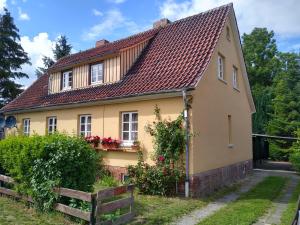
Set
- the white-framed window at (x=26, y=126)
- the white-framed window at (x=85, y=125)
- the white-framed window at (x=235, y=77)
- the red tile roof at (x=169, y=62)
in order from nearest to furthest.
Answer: the red tile roof at (x=169, y=62) < the white-framed window at (x=85, y=125) < the white-framed window at (x=235, y=77) < the white-framed window at (x=26, y=126)

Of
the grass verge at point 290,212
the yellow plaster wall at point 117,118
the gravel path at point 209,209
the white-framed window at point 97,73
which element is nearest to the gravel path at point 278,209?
the grass verge at point 290,212

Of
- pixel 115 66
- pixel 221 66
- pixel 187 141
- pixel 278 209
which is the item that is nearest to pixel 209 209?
pixel 278 209

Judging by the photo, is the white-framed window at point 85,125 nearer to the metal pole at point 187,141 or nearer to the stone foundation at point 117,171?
the stone foundation at point 117,171

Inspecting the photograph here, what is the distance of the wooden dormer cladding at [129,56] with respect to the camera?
15441 mm

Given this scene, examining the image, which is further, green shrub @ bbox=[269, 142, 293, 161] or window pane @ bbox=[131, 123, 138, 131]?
green shrub @ bbox=[269, 142, 293, 161]

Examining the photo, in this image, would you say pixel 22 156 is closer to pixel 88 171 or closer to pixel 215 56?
pixel 88 171

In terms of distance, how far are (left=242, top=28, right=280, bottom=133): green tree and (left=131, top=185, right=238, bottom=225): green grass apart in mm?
31567

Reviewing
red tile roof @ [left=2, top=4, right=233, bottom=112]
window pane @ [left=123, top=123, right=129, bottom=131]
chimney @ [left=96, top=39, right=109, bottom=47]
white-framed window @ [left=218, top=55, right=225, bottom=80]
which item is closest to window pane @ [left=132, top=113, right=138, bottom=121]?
window pane @ [left=123, top=123, right=129, bottom=131]

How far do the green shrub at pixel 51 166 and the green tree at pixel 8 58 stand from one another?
24.0 metres

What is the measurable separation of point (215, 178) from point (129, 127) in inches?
164

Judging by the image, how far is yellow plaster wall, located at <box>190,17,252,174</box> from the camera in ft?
39.8

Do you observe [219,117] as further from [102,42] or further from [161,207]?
[102,42]

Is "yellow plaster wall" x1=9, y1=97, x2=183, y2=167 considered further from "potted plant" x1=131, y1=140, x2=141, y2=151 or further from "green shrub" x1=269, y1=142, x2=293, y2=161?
"green shrub" x1=269, y1=142, x2=293, y2=161

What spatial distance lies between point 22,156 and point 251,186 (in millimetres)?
10274
